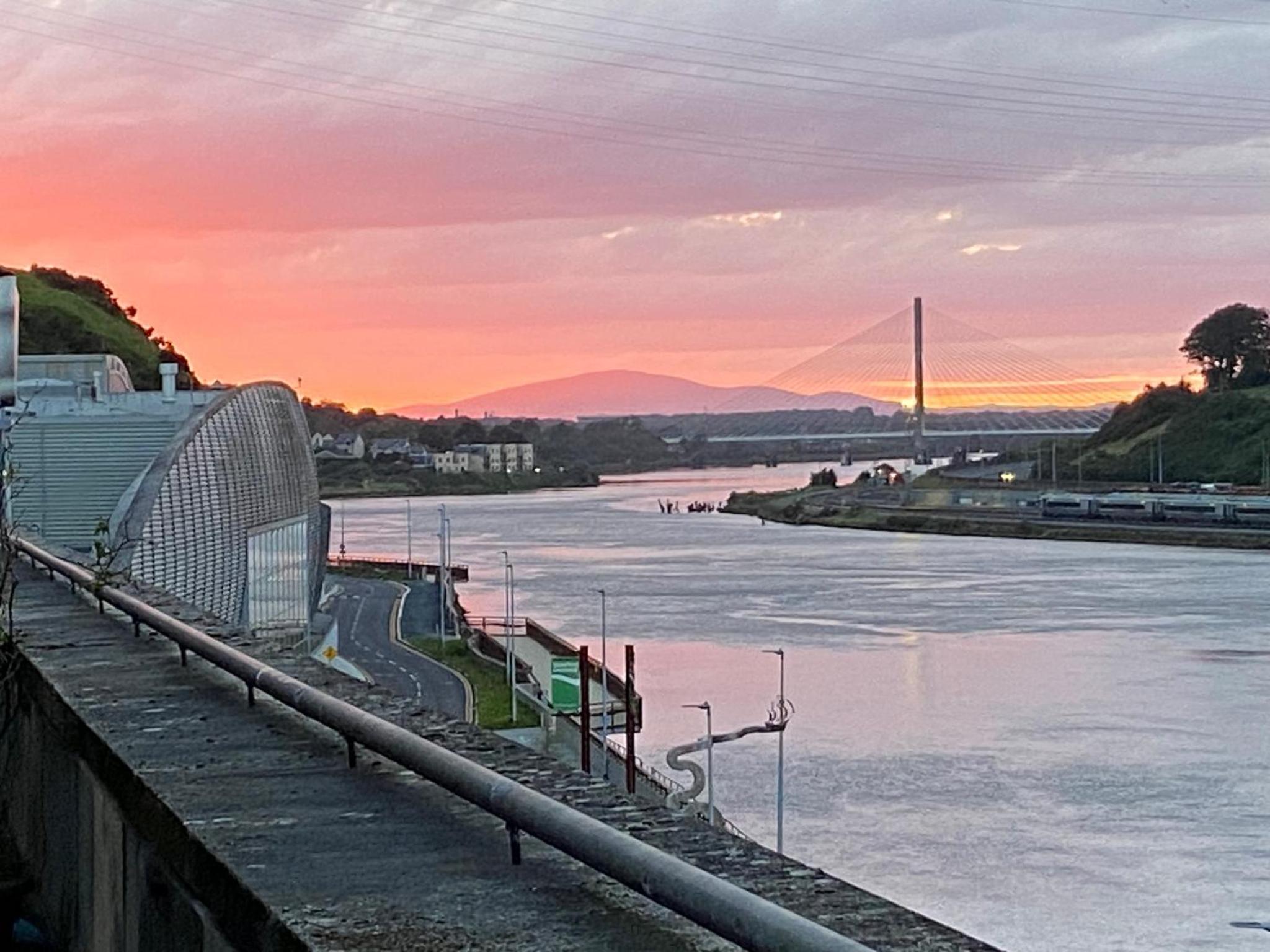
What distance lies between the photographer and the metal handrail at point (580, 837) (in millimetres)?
1491

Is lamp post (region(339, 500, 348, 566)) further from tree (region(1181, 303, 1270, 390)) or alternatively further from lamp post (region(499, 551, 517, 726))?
tree (region(1181, 303, 1270, 390))

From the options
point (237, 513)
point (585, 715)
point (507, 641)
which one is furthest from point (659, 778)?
point (507, 641)

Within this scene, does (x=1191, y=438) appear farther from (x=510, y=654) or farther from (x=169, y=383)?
(x=169, y=383)

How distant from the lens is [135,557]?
20547mm

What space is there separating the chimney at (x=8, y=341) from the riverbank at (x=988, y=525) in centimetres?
6329

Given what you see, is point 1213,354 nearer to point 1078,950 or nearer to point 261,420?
point 261,420

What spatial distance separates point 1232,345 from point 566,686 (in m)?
85.5

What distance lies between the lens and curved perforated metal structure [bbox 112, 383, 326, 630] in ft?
79.7

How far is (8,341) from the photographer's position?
4.53 m

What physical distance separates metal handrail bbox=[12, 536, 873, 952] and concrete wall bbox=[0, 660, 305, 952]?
304 millimetres

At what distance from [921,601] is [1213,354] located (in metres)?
68.9

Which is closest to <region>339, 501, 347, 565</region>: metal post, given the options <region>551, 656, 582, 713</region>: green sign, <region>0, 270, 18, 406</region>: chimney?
<region>551, 656, 582, 713</region>: green sign

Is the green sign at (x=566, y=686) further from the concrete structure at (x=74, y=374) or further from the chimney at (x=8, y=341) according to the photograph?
the chimney at (x=8, y=341)

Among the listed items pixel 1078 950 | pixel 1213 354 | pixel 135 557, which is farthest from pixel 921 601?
pixel 1213 354
